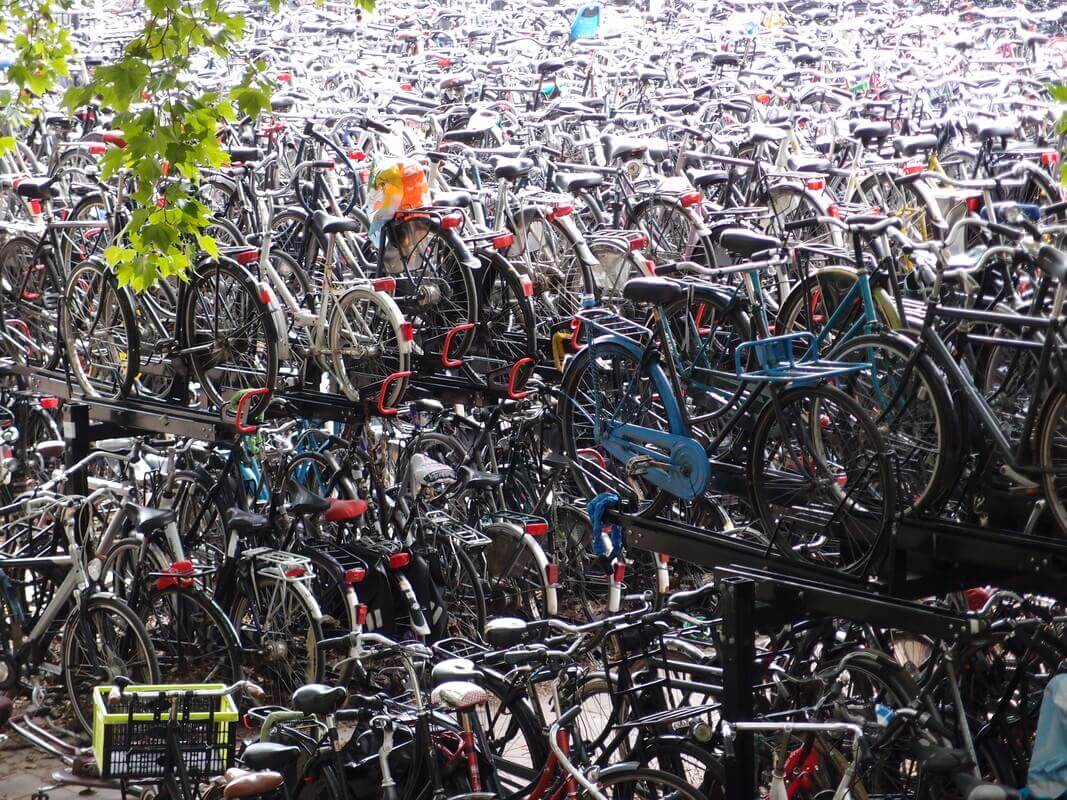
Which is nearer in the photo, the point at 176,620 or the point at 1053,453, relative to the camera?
the point at 1053,453

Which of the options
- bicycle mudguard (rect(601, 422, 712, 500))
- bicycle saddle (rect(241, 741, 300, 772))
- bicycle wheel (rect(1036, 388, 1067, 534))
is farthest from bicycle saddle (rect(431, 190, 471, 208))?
bicycle wheel (rect(1036, 388, 1067, 534))

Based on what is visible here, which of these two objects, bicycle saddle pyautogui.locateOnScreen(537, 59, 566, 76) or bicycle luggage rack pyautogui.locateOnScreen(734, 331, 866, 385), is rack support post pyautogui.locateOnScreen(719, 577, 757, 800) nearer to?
bicycle luggage rack pyautogui.locateOnScreen(734, 331, 866, 385)

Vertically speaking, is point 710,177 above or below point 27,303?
above

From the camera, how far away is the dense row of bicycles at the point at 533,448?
19.1 feet

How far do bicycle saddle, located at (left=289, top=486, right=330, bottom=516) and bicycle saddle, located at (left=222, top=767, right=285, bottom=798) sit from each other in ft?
9.13

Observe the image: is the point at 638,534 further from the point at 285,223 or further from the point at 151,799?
the point at 285,223

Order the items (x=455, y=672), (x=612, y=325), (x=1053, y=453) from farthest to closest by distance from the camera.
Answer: (x=612, y=325), (x=455, y=672), (x=1053, y=453)

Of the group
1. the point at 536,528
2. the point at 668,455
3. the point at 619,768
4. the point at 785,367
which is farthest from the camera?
the point at 536,528

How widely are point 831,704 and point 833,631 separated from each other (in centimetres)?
108

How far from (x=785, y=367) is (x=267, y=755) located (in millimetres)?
2587

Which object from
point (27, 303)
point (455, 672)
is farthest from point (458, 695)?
point (27, 303)

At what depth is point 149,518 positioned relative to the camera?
780 centimetres

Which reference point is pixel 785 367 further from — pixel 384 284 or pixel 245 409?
pixel 245 409

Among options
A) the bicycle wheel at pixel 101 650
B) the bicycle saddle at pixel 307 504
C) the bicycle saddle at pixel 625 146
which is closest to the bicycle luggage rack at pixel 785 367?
the bicycle saddle at pixel 307 504
